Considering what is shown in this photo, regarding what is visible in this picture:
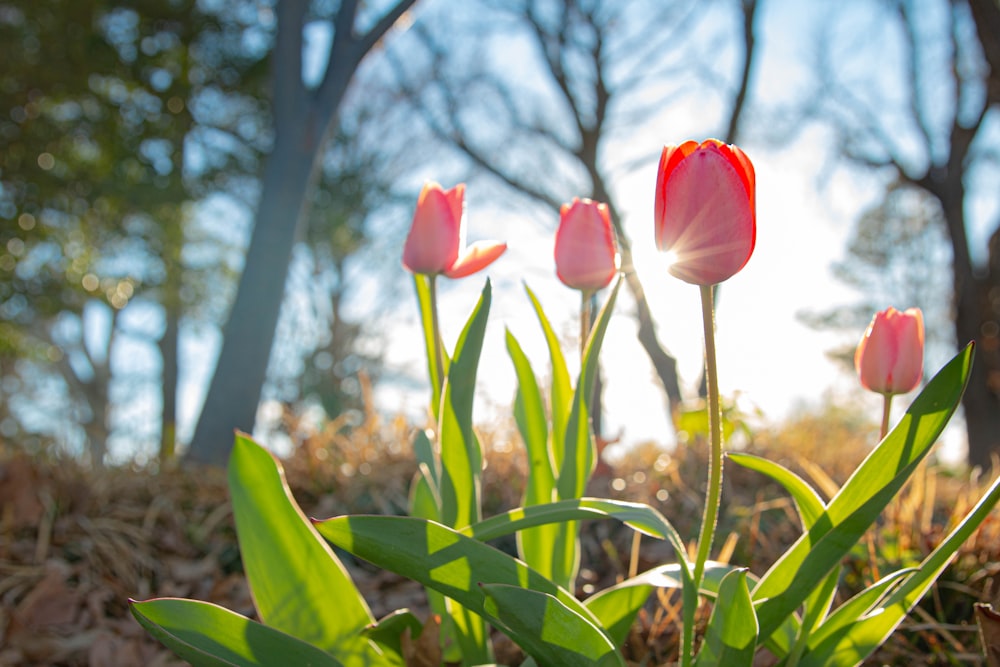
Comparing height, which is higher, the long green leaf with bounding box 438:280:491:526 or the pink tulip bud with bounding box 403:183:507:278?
the pink tulip bud with bounding box 403:183:507:278

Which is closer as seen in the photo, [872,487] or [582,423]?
[872,487]

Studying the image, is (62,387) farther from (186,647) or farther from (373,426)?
(186,647)

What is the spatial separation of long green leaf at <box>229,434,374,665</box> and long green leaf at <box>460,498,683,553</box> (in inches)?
9.1

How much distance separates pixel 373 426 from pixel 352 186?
7.59 m

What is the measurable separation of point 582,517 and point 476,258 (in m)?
0.47

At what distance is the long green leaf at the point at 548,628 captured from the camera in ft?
2.77

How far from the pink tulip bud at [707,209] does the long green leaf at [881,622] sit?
1.58ft

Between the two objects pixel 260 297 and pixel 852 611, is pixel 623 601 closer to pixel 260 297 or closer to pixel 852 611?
pixel 852 611

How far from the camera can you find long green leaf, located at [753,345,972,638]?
0.91 m

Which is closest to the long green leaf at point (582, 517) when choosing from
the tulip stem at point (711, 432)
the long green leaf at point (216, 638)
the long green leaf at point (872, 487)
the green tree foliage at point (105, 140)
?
the tulip stem at point (711, 432)

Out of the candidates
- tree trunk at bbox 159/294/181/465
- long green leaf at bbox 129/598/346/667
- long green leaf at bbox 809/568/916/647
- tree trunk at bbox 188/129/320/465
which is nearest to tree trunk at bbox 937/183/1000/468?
tree trunk at bbox 188/129/320/465

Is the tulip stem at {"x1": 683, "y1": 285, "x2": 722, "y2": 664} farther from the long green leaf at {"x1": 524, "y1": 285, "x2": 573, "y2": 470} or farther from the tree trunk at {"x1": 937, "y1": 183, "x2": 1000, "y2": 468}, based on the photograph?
the tree trunk at {"x1": 937, "y1": 183, "x2": 1000, "y2": 468}

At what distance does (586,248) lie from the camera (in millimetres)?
1189

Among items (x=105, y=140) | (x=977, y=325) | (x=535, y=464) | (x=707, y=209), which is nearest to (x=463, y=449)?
(x=535, y=464)
